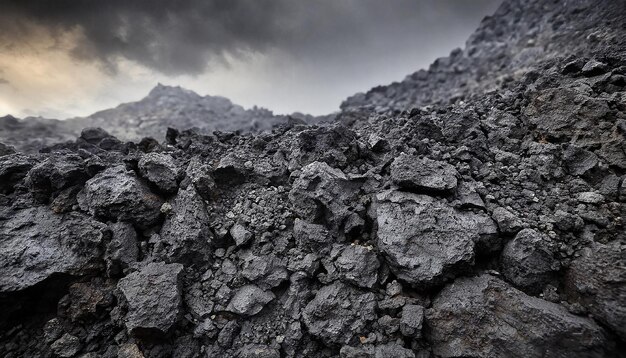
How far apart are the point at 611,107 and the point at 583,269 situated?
4.11 meters

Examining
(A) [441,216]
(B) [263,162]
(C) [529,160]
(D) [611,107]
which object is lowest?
(A) [441,216]

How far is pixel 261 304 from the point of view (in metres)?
5.71

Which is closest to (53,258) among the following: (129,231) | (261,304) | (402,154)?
(129,231)

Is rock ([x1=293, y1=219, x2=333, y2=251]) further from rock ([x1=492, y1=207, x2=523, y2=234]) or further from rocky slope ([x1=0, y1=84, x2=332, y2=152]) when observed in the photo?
rocky slope ([x1=0, y1=84, x2=332, y2=152])

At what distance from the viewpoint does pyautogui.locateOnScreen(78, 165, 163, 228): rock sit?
21.7 ft

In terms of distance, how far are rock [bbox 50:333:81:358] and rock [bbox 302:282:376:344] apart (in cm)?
442

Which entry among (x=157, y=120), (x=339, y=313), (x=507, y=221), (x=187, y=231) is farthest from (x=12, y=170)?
(x=157, y=120)

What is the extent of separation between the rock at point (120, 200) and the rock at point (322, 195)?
350 centimetres

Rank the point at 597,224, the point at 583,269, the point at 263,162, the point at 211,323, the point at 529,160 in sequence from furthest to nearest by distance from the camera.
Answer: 1. the point at 263,162
2. the point at 529,160
3. the point at 211,323
4. the point at 597,224
5. the point at 583,269

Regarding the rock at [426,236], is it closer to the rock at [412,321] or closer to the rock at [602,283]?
the rock at [412,321]

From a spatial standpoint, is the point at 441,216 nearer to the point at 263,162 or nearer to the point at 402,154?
the point at 402,154

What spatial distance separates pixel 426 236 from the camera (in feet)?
18.3

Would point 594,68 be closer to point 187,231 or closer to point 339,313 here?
point 339,313

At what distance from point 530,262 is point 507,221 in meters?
0.83
